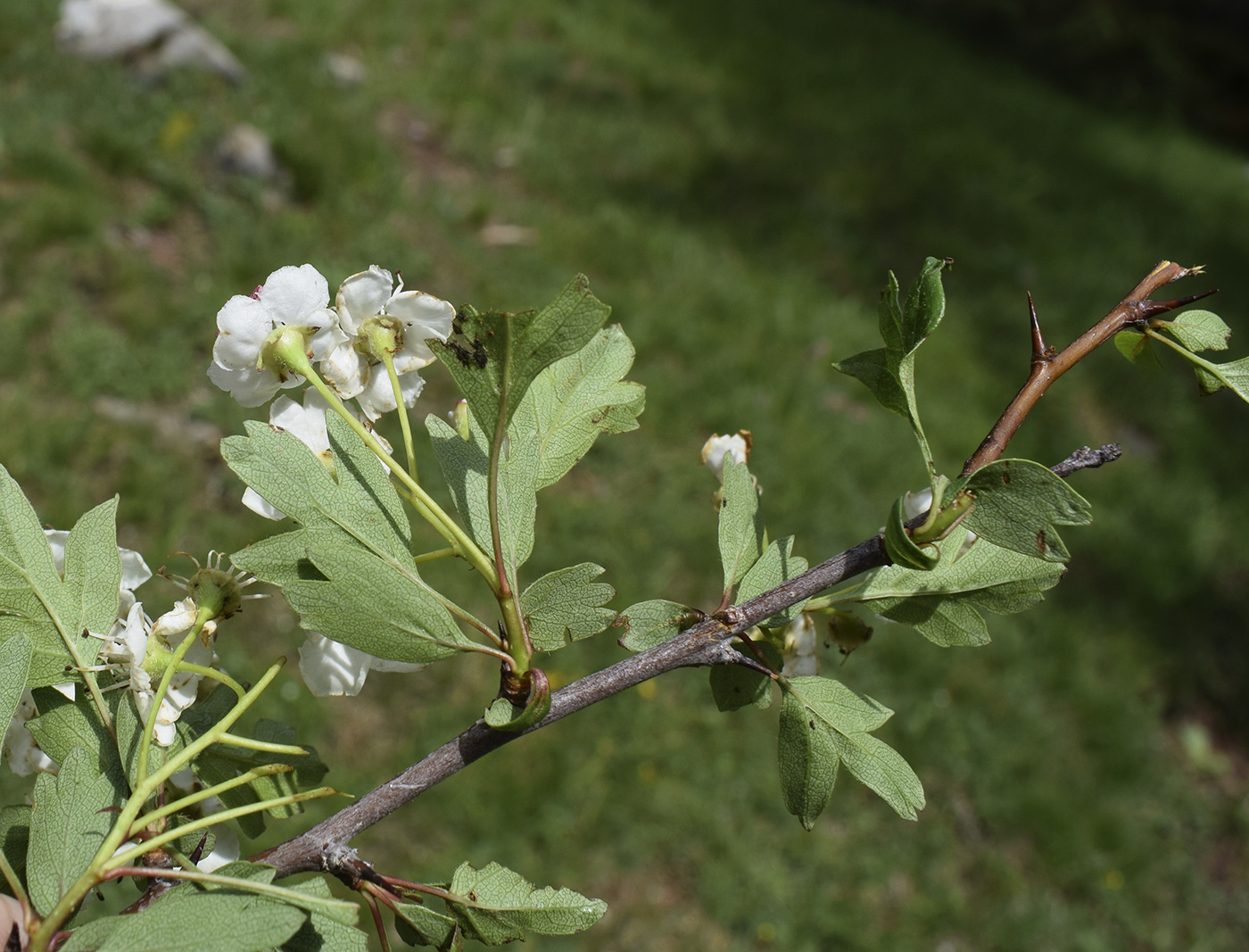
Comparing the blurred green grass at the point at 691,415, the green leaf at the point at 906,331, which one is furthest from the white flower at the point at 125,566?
the blurred green grass at the point at 691,415

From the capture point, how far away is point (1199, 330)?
614 millimetres

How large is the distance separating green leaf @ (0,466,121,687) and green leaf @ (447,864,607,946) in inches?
11.6

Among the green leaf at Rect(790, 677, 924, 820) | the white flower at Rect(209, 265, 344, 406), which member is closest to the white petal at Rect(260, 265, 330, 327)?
the white flower at Rect(209, 265, 344, 406)

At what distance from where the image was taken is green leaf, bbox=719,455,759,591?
27.6 inches

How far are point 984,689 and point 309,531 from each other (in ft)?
8.68

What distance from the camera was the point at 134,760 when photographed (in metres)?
0.59

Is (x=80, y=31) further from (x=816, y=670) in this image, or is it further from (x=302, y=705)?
(x=816, y=670)

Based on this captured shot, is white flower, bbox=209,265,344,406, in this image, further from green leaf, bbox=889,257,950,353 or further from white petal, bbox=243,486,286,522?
green leaf, bbox=889,257,950,353

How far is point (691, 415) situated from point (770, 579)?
99.0 inches

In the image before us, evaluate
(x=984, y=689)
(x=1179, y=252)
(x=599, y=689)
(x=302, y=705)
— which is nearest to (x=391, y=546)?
(x=599, y=689)

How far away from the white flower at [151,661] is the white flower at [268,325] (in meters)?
0.16

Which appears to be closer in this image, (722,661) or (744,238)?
(722,661)

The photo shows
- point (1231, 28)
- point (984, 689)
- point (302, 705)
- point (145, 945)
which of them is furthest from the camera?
point (1231, 28)

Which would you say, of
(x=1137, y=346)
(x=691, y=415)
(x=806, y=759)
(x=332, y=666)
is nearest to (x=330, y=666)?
(x=332, y=666)
